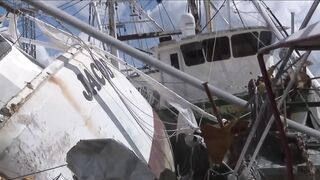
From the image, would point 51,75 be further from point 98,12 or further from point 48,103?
point 98,12

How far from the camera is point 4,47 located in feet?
24.1

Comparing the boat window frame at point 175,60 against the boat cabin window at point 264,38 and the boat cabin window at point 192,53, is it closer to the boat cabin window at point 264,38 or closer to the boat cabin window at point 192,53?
the boat cabin window at point 192,53

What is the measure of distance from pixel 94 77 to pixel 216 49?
8259 millimetres

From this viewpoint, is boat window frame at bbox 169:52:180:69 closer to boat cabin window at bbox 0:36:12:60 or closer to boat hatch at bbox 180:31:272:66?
boat hatch at bbox 180:31:272:66

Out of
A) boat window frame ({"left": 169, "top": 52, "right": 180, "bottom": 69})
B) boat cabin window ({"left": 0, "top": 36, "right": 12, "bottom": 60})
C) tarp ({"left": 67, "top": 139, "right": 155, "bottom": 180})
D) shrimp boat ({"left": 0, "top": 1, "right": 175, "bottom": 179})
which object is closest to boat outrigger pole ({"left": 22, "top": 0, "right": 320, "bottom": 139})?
shrimp boat ({"left": 0, "top": 1, "right": 175, "bottom": 179})

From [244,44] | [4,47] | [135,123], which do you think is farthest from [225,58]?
[4,47]

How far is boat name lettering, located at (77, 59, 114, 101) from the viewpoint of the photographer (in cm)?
769

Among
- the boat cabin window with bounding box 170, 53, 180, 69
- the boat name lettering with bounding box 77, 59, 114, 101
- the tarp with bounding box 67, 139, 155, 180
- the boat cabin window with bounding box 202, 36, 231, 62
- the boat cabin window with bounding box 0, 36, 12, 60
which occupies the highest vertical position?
the boat cabin window with bounding box 0, 36, 12, 60

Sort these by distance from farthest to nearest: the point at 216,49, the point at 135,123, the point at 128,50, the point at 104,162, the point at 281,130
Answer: the point at 216,49
the point at 135,123
the point at 128,50
the point at 104,162
the point at 281,130

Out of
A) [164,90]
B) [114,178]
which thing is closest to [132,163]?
[114,178]

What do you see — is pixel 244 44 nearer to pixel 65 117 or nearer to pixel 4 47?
pixel 4 47

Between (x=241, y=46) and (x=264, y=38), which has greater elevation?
(x=264, y=38)

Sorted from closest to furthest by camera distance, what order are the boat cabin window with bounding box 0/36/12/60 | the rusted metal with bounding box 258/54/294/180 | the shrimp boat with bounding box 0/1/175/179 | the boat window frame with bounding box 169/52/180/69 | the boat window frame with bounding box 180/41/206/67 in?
1. the rusted metal with bounding box 258/54/294/180
2. the shrimp boat with bounding box 0/1/175/179
3. the boat cabin window with bounding box 0/36/12/60
4. the boat window frame with bounding box 180/41/206/67
5. the boat window frame with bounding box 169/52/180/69

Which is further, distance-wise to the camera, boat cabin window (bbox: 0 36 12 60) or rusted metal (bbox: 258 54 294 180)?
boat cabin window (bbox: 0 36 12 60)
